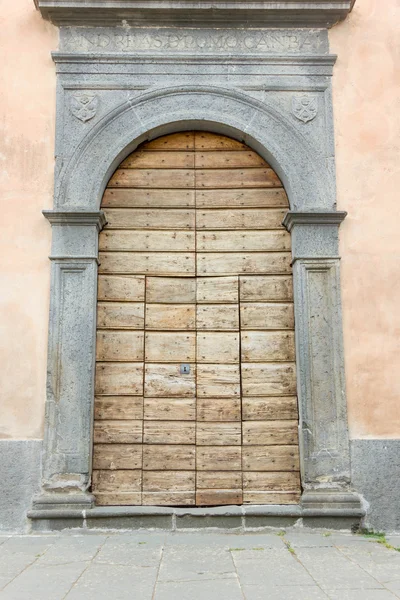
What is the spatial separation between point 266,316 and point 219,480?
4.71ft

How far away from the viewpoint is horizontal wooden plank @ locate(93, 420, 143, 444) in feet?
15.9

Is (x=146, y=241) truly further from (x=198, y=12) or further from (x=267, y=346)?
(x=198, y=12)

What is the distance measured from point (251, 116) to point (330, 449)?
2923 mm

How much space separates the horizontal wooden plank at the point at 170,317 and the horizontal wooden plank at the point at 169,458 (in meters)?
1.01

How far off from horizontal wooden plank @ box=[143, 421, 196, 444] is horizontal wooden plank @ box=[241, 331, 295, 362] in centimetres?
76

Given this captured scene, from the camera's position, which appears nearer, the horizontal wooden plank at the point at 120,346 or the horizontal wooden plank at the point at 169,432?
the horizontal wooden plank at the point at 169,432

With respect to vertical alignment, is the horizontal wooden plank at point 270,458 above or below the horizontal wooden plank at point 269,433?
below

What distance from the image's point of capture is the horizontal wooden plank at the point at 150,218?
517 centimetres

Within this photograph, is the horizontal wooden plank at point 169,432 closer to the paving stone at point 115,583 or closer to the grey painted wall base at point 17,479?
the grey painted wall base at point 17,479

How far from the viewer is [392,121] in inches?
203

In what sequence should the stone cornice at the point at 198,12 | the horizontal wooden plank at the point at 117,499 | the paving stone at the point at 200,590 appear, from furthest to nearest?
the stone cornice at the point at 198,12
the horizontal wooden plank at the point at 117,499
the paving stone at the point at 200,590

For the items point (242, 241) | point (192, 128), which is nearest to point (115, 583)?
point (242, 241)

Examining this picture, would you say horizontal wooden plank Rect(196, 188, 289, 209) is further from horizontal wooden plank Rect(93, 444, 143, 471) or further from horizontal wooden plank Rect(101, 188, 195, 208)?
horizontal wooden plank Rect(93, 444, 143, 471)

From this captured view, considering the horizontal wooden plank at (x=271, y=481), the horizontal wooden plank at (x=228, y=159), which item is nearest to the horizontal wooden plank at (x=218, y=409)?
the horizontal wooden plank at (x=271, y=481)
